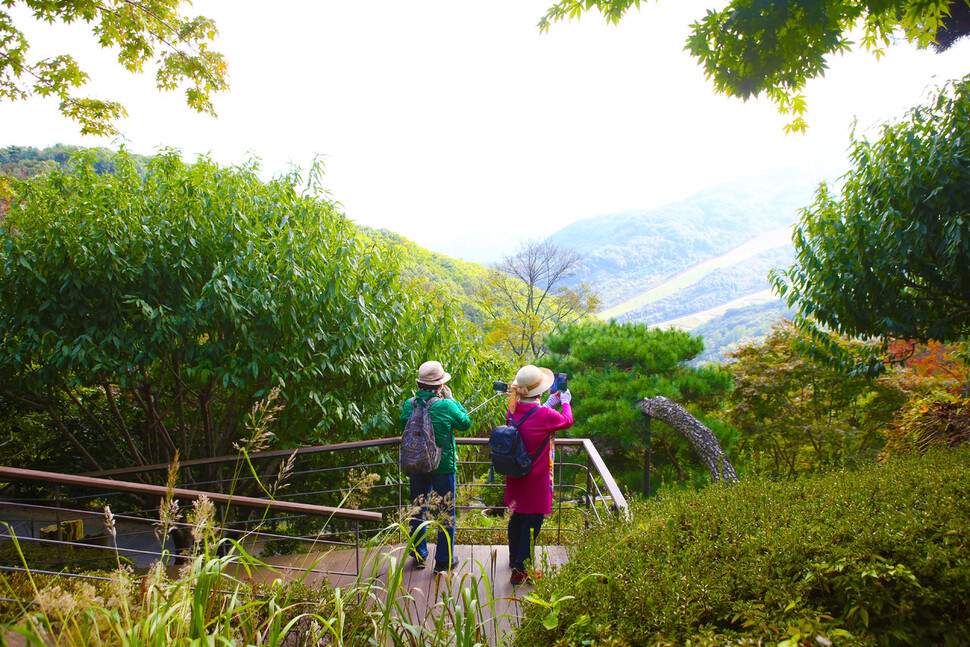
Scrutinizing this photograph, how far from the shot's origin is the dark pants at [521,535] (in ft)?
10.6

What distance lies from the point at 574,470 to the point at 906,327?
760cm

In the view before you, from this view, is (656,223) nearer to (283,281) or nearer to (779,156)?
(779,156)

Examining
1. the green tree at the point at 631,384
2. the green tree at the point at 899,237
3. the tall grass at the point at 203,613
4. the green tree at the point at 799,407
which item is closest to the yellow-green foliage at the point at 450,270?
the green tree at the point at 631,384

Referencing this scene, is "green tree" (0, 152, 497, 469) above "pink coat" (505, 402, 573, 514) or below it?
above

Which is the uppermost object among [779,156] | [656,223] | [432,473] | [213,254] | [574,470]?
[779,156]

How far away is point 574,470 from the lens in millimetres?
11516

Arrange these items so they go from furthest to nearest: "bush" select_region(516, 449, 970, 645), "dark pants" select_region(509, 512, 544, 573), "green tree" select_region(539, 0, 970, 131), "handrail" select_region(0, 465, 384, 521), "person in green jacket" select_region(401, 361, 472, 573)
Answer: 1. "person in green jacket" select_region(401, 361, 472, 573)
2. "dark pants" select_region(509, 512, 544, 573)
3. "green tree" select_region(539, 0, 970, 131)
4. "handrail" select_region(0, 465, 384, 521)
5. "bush" select_region(516, 449, 970, 645)

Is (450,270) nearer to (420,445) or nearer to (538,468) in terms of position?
(420,445)

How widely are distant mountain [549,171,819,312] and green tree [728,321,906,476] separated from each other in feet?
209

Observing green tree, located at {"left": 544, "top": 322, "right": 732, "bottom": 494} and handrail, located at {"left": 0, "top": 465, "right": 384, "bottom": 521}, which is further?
green tree, located at {"left": 544, "top": 322, "right": 732, "bottom": 494}

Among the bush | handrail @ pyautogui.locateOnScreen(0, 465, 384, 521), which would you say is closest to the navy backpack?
A: handrail @ pyautogui.locateOnScreen(0, 465, 384, 521)

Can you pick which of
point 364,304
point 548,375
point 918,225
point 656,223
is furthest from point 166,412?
point 656,223

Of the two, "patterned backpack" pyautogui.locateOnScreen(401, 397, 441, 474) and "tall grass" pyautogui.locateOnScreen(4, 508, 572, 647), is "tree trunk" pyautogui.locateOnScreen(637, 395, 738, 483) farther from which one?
"tall grass" pyautogui.locateOnScreen(4, 508, 572, 647)

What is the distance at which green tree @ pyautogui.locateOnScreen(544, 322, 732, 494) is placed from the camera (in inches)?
344
